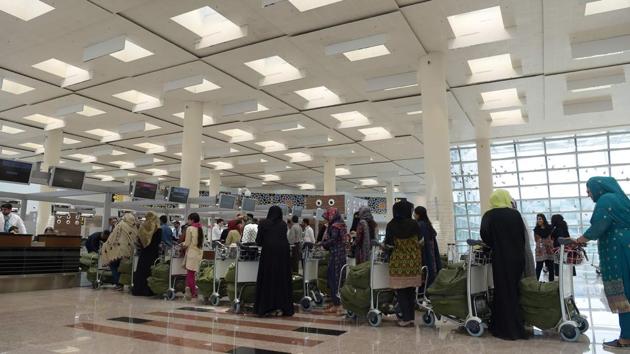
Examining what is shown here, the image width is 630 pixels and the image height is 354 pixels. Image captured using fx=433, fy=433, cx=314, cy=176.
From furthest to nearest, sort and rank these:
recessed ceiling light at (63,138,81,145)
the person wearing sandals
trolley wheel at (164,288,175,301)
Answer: recessed ceiling light at (63,138,81,145), trolley wheel at (164,288,175,301), the person wearing sandals

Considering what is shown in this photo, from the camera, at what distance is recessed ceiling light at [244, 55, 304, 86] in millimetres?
9883

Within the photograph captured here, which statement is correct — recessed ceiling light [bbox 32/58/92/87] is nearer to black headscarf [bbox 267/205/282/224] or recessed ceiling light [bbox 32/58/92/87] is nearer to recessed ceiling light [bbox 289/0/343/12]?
recessed ceiling light [bbox 289/0/343/12]

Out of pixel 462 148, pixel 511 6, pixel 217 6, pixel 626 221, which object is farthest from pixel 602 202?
pixel 462 148

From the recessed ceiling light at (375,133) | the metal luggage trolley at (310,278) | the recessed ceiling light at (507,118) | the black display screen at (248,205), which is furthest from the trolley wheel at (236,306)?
the recessed ceiling light at (507,118)

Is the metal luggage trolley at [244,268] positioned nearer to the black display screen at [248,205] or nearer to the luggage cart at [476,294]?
the luggage cart at [476,294]

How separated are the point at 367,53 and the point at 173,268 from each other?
5702mm

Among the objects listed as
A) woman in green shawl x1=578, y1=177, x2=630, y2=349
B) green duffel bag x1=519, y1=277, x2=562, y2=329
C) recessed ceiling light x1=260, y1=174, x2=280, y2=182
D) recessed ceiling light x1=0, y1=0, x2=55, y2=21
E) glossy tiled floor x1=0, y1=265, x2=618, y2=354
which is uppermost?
recessed ceiling light x1=0, y1=0, x2=55, y2=21

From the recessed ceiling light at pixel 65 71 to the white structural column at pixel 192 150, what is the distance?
2718 millimetres

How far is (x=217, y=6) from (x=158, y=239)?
421 cm

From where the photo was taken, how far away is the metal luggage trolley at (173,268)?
7.16 metres

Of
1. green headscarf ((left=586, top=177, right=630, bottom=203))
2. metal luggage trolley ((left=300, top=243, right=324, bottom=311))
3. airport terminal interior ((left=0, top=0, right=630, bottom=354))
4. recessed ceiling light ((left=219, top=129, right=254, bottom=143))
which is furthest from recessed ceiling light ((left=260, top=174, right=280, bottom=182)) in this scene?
green headscarf ((left=586, top=177, right=630, bottom=203))

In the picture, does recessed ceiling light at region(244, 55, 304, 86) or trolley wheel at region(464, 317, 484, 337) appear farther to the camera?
recessed ceiling light at region(244, 55, 304, 86)

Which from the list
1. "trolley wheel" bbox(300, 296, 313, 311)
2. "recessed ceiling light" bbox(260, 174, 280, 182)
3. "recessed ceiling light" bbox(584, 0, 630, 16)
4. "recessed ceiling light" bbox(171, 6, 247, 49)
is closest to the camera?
"trolley wheel" bbox(300, 296, 313, 311)

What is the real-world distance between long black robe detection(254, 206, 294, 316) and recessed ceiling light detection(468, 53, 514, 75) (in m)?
6.47
